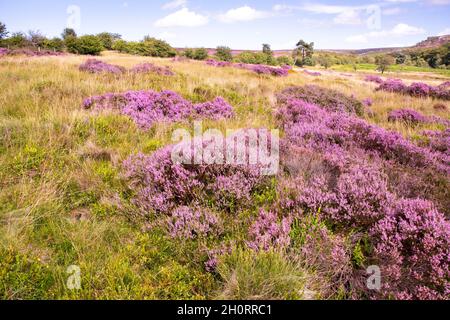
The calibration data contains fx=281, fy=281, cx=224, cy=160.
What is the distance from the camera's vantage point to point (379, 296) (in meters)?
2.34

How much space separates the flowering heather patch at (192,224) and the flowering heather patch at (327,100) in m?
5.98

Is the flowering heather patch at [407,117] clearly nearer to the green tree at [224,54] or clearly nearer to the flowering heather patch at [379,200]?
the flowering heather patch at [379,200]

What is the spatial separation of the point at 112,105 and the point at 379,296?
6639 millimetres

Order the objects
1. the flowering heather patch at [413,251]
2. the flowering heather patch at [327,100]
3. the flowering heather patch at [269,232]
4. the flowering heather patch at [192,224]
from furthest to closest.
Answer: the flowering heather patch at [327,100] < the flowering heather patch at [192,224] < the flowering heather patch at [269,232] < the flowering heather patch at [413,251]

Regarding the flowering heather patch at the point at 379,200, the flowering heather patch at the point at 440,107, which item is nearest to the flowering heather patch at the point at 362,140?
the flowering heather patch at the point at 379,200

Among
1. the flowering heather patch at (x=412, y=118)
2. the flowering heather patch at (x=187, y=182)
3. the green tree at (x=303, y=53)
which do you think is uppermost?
the green tree at (x=303, y=53)

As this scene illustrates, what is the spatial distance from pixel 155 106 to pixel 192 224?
464 cm

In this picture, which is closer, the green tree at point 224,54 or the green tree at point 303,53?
the green tree at point 224,54

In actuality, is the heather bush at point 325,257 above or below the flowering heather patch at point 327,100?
below

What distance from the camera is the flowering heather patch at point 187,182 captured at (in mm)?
3457

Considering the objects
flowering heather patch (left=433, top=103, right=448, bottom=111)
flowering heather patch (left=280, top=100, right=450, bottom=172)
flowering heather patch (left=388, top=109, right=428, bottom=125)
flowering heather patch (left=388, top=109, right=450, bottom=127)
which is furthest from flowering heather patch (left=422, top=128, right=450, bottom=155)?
flowering heather patch (left=433, top=103, right=448, bottom=111)

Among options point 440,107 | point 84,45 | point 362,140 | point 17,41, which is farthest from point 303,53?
point 362,140

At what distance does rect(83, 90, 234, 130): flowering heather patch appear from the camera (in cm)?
648
